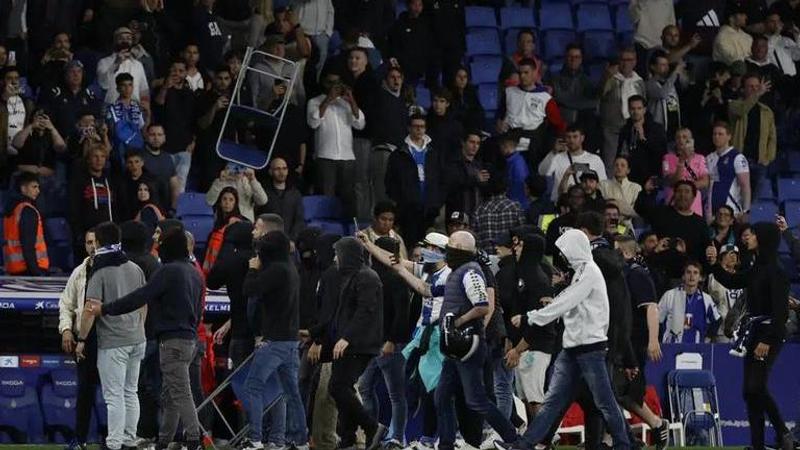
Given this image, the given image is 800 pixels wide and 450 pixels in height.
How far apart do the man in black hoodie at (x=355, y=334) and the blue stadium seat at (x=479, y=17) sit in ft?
34.5

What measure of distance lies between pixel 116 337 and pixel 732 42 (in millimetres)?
12821

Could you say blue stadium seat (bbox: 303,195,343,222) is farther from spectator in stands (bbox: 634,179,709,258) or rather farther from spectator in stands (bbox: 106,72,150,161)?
spectator in stands (bbox: 634,179,709,258)

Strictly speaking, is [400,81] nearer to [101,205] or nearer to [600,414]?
[101,205]

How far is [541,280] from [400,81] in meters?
6.36

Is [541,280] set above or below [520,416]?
above

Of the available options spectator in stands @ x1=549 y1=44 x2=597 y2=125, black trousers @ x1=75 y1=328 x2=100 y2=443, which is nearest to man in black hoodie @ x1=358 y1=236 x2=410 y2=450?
black trousers @ x1=75 y1=328 x2=100 y2=443

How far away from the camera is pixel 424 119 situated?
2427 cm

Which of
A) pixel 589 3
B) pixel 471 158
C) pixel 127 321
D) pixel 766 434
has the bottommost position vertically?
pixel 766 434

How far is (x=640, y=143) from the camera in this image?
25.7 metres

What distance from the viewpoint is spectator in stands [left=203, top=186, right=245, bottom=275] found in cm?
2161

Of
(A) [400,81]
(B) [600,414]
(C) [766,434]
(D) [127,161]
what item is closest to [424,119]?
(A) [400,81]

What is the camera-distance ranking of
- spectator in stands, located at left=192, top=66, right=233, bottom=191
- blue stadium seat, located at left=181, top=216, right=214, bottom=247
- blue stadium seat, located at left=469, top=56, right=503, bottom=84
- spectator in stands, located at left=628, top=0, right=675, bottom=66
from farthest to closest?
spectator in stands, located at left=628, top=0, right=675, bottom=66, blue stadium seat, located at left=469, top=56, right=503, bottom=84, spectator in stands, located at left=192, top=66, right=233, bottom=191, blue stadium seat, located at left=181, top=216, right=214, bottom=247

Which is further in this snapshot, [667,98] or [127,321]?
[667,98]

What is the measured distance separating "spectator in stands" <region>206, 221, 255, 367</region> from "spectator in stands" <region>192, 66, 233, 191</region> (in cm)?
545
